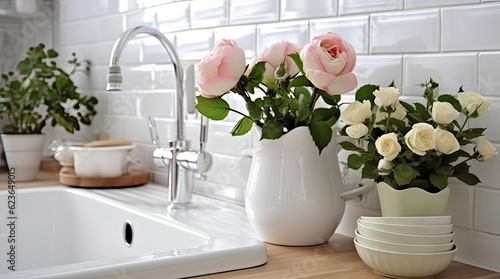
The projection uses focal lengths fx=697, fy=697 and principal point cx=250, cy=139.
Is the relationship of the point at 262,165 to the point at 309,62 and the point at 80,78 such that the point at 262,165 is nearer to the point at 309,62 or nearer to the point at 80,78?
the point at 309,62

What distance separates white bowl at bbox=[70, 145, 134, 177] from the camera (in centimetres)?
179

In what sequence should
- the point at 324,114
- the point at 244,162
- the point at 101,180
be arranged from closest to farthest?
the point at 324,114 → the point at 244,162 → the point at 101,180

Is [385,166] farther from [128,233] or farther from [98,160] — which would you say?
[98,160]

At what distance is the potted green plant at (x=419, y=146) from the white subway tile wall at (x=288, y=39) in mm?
48

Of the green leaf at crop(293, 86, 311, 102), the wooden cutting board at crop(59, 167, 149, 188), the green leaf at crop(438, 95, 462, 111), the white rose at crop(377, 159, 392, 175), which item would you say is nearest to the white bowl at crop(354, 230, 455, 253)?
the white rose at crop(377, 159, 392, 175)

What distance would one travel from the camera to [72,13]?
2172mm

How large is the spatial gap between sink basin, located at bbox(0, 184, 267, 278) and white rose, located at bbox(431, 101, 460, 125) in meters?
0.34

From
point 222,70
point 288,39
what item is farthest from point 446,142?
point 288,39

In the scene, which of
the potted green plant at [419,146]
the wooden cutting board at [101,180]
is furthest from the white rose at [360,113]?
the wooden cutting board at [101,180]

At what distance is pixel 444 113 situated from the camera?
101 centimetres

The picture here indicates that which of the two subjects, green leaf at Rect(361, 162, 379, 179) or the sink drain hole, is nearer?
green leaf at Rect(361, 162, 379, 179)

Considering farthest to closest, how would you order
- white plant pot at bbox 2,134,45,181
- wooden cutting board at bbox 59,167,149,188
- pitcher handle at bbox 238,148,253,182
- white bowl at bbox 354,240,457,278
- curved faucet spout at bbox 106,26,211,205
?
1. white plant pot at bbox 2,134,45,181
2. wooden cutting board at bbox 59,167,149,188
3. curved faucet spout at bbox 106,26,211,205
4. pitcher handle at bbox 238,148,253,182
5. white bowl at bbox 354,240,457,278

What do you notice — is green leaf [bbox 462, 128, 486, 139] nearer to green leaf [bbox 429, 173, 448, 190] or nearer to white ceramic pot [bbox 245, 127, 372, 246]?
green leaf [bbox 429, 173, 448, 190]

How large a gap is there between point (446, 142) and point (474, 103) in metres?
0.07
